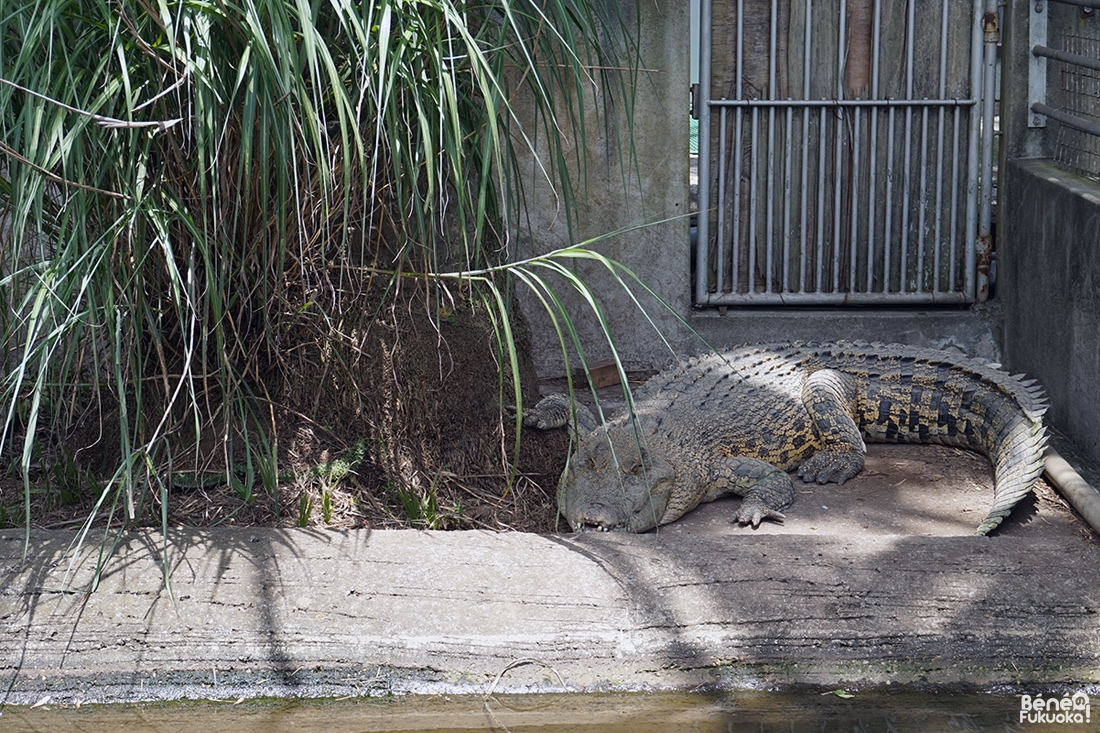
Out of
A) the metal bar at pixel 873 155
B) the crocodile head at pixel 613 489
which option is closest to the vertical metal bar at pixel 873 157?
the metal bar at pixel 873 155

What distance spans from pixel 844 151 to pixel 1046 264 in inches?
40.0

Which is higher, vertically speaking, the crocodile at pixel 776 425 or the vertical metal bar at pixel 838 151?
the vertical metal bar at pixel 838 151

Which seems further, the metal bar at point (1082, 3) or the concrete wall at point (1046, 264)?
the metal bar at point (1082, 3)

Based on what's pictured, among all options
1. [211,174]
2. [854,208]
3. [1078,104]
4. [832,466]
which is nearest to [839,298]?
[854,208]

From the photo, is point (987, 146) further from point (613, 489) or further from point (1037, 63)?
point (613, 489)

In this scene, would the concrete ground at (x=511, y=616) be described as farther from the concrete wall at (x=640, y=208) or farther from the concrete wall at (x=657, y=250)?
the concrete wall at (x=640, y=208)

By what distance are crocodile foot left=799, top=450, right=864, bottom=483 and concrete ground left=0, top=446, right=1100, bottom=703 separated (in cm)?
110

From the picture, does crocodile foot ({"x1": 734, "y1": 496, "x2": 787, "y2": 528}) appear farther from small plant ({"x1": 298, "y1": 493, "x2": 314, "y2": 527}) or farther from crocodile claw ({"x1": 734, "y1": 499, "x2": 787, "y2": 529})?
small plant ({"x1": 298, "y1": 493, "x2": 314, "y2": 527})

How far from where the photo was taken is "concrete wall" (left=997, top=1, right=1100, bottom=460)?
4105 millimetres

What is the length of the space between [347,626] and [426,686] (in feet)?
0.84

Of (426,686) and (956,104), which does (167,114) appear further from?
(956,104)

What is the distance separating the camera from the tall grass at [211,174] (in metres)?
2.54

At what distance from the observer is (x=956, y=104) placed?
4.86 meters

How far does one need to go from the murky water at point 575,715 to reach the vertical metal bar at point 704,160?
2.58m
